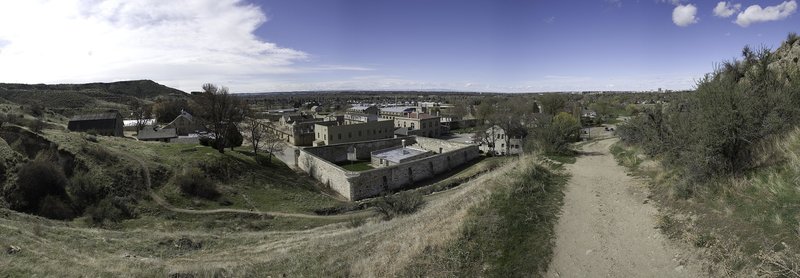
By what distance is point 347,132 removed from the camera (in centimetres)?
5203

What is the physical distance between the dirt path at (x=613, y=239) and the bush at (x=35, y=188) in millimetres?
24831

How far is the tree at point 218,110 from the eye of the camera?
3509 cm

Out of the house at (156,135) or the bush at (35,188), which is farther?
the house at (156,135)

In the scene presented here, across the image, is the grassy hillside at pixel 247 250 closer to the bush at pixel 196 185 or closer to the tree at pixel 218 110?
the bush at pixel 196 185

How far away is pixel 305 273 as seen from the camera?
352 inches

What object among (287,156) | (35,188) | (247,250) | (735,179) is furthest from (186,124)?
(735,179)

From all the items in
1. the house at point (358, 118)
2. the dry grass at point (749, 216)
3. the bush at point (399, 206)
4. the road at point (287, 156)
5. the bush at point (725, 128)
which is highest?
the bush at point (725, 128)

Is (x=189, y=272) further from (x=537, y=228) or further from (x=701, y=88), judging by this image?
(x=701, y=88)

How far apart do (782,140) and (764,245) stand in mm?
6595

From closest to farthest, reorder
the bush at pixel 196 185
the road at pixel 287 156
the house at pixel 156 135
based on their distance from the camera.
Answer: the bush at pixel 196 185
the road at pixel 287 156
the house at pixel 156 135

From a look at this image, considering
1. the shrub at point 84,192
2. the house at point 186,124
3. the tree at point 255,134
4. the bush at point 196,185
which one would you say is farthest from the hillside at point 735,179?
the house at point 186,124

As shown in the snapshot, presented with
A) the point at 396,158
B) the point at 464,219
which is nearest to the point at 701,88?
the point at 464,219

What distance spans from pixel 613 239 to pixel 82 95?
13871cm

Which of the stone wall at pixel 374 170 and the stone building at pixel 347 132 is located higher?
the stone building at pixel 347 132
